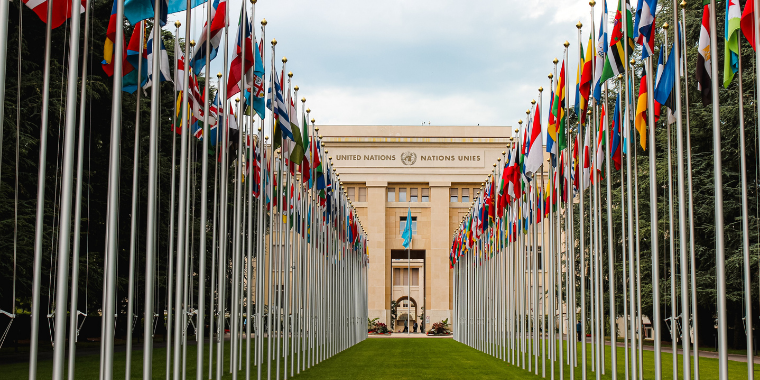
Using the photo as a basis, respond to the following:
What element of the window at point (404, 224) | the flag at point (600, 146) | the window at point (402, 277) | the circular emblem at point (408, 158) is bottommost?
the window at point (402, 277)

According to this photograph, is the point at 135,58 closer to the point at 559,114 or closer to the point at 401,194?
the point at 559,114

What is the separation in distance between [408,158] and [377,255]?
32.2 feet

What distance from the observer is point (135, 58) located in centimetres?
1395

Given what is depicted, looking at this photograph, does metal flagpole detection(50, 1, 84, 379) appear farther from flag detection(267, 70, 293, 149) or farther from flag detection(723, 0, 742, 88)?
flag detection(267, 70, 293, 149)

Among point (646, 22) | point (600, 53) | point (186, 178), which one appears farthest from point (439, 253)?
point (186, 178)

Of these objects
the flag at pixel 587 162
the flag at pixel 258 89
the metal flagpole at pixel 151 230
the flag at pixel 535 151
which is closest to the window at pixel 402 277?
the flag at pixel 587 162

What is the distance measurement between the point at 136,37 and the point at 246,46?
2.68m

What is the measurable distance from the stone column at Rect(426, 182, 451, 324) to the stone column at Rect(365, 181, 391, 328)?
4.06 m

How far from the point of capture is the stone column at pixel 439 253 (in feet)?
236

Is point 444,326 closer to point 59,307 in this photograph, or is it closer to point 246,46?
point 246,46

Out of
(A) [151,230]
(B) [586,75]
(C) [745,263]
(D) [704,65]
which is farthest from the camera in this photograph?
(B) [586,75]

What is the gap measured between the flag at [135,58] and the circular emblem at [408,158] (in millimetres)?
61133

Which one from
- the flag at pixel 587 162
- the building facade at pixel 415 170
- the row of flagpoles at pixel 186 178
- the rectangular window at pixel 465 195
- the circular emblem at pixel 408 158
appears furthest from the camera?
the rectangular window at pixel 465 195

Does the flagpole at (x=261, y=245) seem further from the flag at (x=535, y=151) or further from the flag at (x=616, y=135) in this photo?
the flag at (x=616, y=135)
